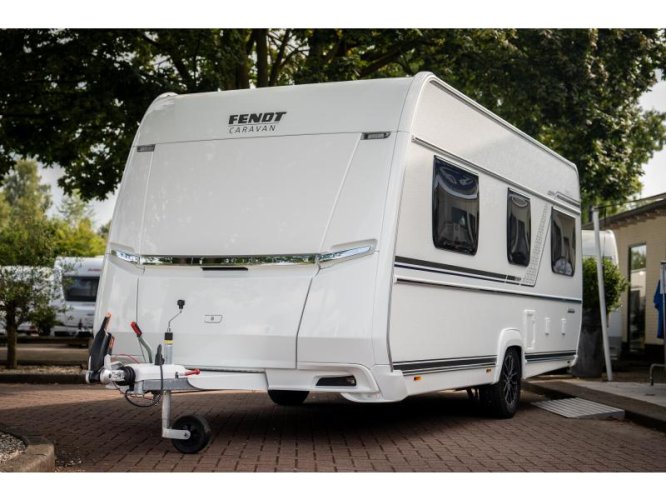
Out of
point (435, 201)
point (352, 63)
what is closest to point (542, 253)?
point (435, 201)

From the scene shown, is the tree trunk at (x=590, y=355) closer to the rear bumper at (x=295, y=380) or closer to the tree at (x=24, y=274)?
the tree at (x=24, y=274)

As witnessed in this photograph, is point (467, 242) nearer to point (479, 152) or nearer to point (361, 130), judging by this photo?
point (479, 152)

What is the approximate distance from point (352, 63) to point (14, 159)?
7013 mm

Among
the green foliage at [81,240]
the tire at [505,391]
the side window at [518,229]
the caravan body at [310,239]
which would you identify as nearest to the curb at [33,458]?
the caravan body at [310,239]

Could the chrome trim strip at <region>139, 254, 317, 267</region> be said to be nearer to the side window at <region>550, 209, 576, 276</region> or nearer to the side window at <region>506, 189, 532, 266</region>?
the side window at <region>506, 189, 532, 266</region>

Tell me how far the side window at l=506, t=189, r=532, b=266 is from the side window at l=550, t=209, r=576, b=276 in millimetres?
1039

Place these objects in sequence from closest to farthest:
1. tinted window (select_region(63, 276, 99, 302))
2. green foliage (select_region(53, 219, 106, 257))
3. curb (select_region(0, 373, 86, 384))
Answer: curb (select_region(0, 373, 86, 384))
tinted window (select_region(63, 276, 99, 302))
green foliage (select_region(53, 219, 106, 257))

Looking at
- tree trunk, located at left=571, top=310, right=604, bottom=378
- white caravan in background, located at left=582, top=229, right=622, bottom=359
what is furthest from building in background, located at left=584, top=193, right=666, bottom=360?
tree trunk, located at left=571, top=310, right=604, bottom=378

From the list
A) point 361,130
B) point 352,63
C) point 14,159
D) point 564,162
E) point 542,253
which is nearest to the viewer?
point 361,130

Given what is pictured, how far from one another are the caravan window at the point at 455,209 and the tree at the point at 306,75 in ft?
26.0

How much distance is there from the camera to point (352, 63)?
17.9 meters

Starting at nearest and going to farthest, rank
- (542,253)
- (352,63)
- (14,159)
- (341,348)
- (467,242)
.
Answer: (341,348)
(467,242)
(542,253)
(352,63)
(14,159)

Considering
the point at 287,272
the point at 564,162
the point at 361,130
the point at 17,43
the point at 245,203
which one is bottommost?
the point at 287,272

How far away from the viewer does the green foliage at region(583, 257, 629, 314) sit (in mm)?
17234
